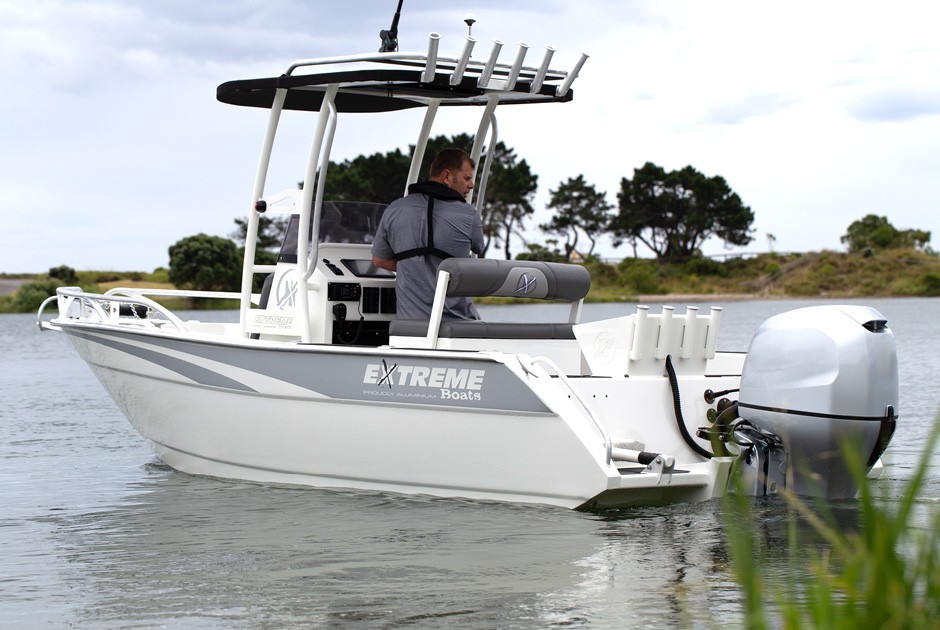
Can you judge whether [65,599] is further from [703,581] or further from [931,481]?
[931,481]

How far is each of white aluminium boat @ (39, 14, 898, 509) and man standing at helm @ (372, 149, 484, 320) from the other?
30 cm

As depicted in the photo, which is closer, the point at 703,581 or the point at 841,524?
the point at 703,581

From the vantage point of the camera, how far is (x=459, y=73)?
6.72 meters

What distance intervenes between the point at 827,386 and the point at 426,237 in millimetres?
2482

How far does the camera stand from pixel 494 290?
A: 6750mm

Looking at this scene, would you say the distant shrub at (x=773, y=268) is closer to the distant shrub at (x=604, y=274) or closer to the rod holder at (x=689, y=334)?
the distant shrub at (x=604, y=274)

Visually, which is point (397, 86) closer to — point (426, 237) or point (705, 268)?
point (426, 237)

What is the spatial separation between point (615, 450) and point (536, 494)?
47cm

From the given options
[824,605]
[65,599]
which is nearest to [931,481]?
[65,599]

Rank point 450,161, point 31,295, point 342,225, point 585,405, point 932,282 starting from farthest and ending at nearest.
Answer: point 932,282
point 31,295
point 342,225
point 450,161
point 585,405

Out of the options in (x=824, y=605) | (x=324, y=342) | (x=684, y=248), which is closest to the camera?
(x=824, y=605)

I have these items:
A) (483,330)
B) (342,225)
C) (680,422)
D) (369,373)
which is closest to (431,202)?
(483,330)

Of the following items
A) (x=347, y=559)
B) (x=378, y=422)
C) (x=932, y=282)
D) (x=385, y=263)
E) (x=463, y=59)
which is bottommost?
(x=347, y=559)

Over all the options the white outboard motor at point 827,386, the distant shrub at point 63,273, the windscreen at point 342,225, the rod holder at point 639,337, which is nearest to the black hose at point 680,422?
the rod holder at point 639,337
